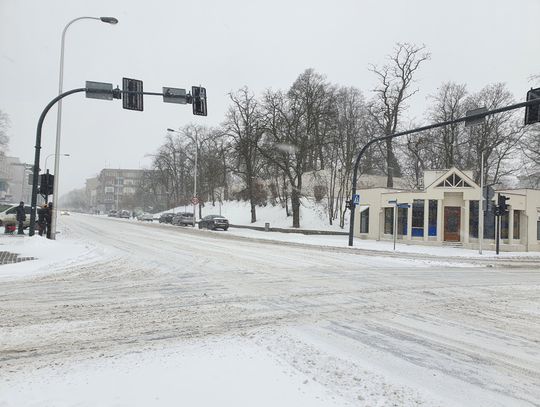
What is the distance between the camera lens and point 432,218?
30453 millimetres

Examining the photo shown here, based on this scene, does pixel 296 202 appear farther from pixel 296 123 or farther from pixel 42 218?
pixel 42 218

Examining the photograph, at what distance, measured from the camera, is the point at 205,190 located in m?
69.6

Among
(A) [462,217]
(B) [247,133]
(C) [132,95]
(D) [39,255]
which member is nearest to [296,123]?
(B) [247,133]

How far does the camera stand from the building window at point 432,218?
30.3 meters

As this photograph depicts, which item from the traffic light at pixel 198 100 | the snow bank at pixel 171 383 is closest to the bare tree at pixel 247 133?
the traffic light at pixel 198 100

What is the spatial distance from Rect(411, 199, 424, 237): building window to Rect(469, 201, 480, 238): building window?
10.5ft

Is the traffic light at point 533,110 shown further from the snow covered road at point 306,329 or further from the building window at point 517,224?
the building window at point 517,224

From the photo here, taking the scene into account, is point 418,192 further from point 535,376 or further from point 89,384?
point 89,384

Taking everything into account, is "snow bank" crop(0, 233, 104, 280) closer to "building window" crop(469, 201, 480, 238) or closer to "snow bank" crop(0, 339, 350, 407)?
"snow bank" crop(0, 339, 350, 407)

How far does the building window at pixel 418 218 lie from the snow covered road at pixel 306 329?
1958cm

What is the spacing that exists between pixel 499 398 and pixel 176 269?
980 centimetres

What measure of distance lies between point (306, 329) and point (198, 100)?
41.3 feet

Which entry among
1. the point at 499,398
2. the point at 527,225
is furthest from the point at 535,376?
the point at 527,225

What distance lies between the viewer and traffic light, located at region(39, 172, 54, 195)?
1816cm
